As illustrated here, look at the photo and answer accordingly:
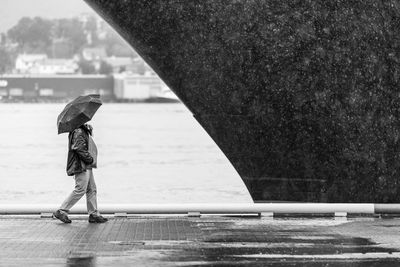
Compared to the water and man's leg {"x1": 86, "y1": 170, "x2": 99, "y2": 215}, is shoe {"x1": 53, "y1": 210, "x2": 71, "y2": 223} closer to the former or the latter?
man's leg {"x1": 86, "y1": 170, "x2": 99, "y2": 215}

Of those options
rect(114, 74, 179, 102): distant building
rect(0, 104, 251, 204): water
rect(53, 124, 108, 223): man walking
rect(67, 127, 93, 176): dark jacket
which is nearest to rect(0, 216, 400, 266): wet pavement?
rect(53, 124, 108, 223): man walking

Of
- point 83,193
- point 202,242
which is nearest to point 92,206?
point 83,193

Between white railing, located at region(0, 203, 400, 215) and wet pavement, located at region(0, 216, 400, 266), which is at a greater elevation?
white railing, located at region(0, 203, 400, 215)

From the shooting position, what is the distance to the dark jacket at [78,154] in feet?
41.1

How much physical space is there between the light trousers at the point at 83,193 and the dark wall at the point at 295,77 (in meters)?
2.04

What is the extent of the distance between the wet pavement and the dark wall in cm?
117

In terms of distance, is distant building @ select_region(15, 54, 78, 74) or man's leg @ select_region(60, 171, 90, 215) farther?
distant building @ select_region(15, 54, 78, 74)

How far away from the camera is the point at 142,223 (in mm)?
12320

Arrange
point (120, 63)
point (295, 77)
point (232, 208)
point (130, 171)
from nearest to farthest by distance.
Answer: point (232, 208)
point (295, 77)
point (130, 171)
point (120, 63)

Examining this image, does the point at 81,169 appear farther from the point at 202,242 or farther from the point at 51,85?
the point at 51,85

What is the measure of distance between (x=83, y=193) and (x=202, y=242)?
2.42 m

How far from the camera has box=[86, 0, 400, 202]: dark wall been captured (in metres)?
13.4

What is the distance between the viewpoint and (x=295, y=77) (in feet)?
44.3

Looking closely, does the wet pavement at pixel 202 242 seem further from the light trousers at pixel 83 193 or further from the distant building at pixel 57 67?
the distant building at pixel 57 67
